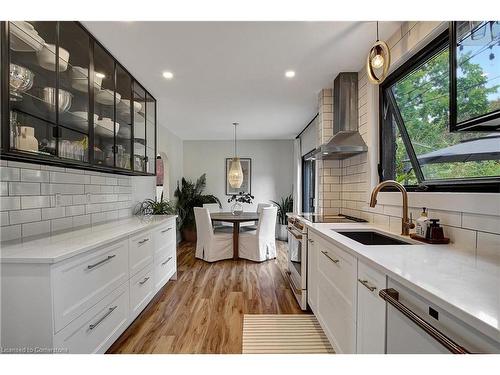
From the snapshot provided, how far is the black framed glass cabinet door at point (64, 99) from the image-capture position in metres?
1.29

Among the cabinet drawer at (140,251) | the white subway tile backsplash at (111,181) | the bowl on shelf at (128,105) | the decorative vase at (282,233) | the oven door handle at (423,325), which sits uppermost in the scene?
the bowl on shelf at (128,105)

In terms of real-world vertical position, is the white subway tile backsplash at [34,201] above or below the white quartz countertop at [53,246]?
above

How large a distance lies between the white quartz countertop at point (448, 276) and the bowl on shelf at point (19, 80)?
6.52ft

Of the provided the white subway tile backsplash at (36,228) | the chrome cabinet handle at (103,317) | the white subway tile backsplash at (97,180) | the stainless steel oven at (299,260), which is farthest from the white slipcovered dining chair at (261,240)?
the white subway tile backsplash at (36,228)

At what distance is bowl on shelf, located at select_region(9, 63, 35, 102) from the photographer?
1272 mm

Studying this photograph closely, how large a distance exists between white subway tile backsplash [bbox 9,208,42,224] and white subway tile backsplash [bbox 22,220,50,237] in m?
0.03

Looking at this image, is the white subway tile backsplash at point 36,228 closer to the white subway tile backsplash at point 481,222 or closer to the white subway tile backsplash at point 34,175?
the white subway tile backsplash at point 34,175

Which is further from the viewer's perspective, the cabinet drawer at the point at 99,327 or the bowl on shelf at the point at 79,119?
the bowl on shelf at the point at 79,119

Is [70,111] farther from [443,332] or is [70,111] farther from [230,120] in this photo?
[230,120]

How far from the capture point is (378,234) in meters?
1.92

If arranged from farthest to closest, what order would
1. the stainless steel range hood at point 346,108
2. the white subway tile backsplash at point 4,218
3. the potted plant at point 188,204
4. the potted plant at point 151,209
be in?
the potted plant at point 188,204, the potted plant at point 151,209, the stainless steel range hood at point 346,108, the white subway tile backsplash at point 4,218

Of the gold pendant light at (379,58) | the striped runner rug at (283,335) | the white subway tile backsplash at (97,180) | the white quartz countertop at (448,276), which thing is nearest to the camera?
the white quartz countertop at (448,276)

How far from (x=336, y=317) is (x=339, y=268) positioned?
336 mm
